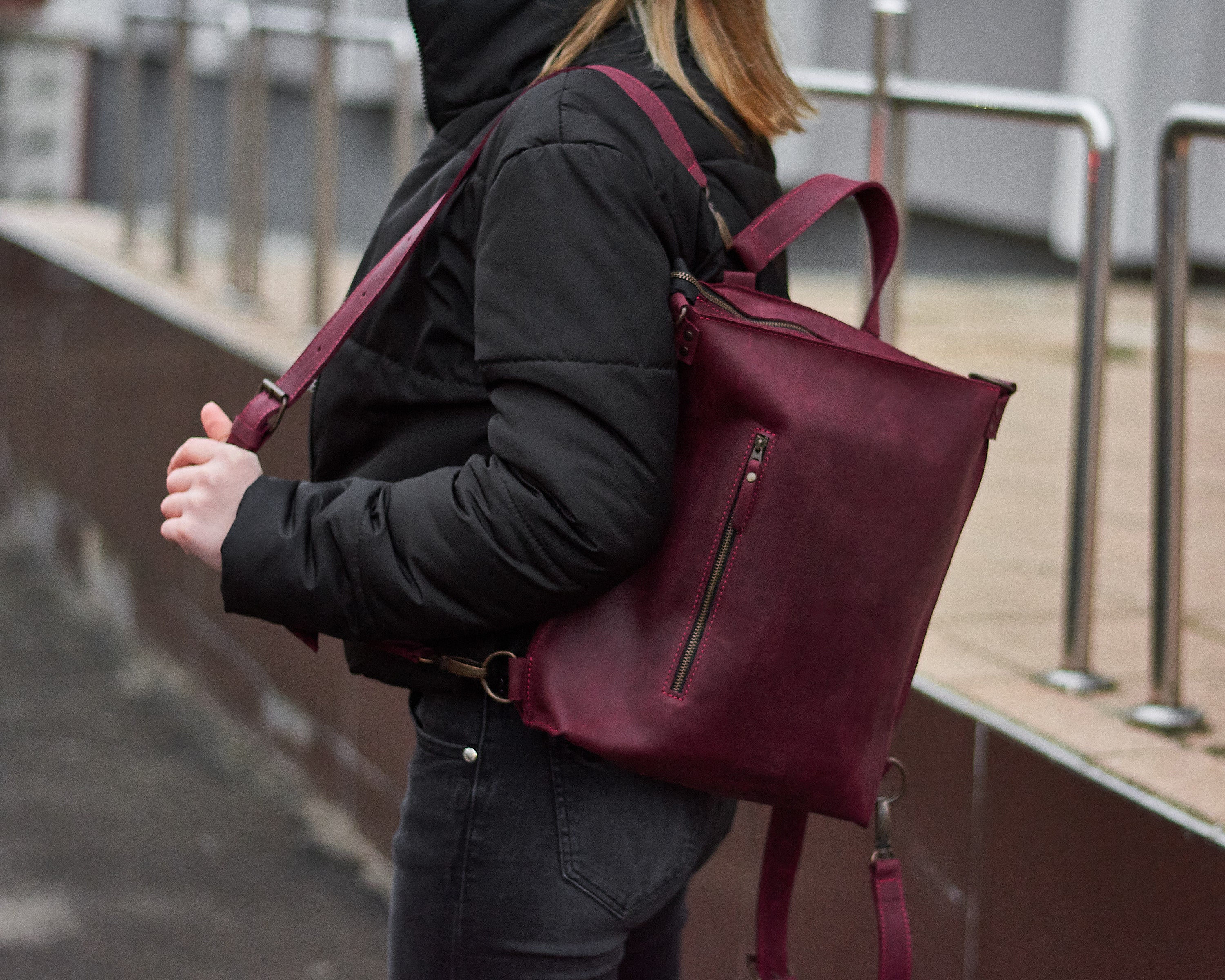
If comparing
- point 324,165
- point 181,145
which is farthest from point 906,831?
point 181,145

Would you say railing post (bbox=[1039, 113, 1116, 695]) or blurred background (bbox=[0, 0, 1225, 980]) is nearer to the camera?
blurred background (bbox=[0, 0, 1225, 980])

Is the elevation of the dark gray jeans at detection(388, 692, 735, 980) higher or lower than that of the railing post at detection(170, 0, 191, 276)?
lower

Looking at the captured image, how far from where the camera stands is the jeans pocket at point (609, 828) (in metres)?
1.63

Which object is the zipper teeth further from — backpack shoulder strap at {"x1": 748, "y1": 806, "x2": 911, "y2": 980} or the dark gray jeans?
backpack shoulder strap at {"x1": 748, "y1": 806, "x2": 911, "y2": 980}

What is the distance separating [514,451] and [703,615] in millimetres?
234

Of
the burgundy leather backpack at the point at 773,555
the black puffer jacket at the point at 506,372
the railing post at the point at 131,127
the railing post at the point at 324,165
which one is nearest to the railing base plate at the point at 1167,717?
the burgundy leather backpack at the point at 773,555

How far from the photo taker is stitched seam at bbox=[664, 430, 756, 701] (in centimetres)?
151

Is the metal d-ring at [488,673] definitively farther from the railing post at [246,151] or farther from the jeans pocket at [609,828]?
the railing post at [246,151]

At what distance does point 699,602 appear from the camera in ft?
5.01

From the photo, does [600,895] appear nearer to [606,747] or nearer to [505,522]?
[606,747]

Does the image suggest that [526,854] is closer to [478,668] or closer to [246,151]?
[478,668]

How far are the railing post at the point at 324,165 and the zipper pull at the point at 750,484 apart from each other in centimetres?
377

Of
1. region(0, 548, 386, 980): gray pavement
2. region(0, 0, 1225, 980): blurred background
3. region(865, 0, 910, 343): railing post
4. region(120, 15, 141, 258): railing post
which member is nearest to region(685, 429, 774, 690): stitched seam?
region(0, 0, 1225, 980): blurred background

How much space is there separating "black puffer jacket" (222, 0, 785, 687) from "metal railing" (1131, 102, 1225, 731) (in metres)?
1.02
